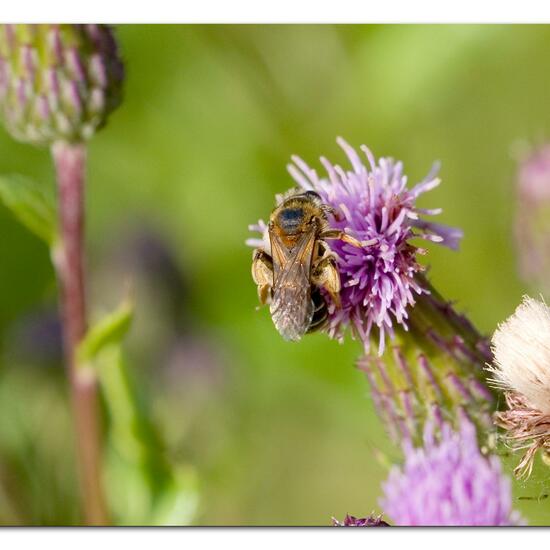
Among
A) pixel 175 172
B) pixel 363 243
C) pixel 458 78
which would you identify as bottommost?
pixel 363 243

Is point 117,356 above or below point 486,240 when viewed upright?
below

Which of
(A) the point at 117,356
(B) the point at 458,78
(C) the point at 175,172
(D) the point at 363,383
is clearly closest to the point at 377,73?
(B) the point at 458,78

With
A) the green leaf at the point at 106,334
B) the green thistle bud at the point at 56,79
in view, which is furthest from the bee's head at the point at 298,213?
the green thistle bud at the point at 56,79

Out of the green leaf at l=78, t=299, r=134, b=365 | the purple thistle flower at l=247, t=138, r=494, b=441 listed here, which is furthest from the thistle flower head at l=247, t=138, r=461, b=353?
the green leaf at l=78, t=299, r=134, b=365

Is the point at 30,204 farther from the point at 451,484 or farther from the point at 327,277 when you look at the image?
the point at 451,484

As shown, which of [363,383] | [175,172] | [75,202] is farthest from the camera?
[175,172]

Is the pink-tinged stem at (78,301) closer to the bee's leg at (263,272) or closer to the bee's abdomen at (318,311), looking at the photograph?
the bee's leg at (263,272)
